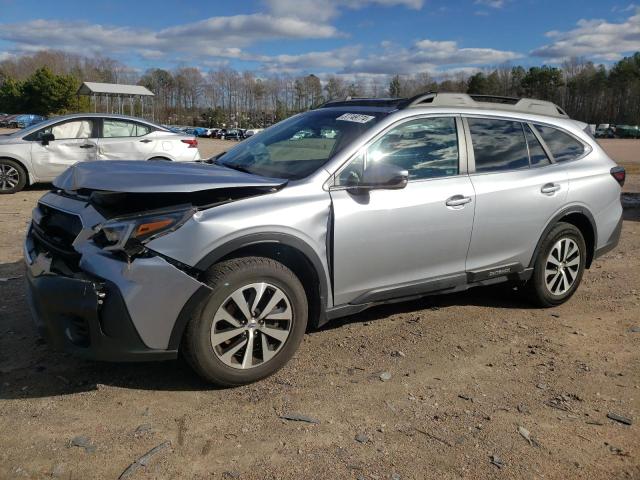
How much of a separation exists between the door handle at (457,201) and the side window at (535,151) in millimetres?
1005

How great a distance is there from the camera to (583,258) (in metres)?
5.20

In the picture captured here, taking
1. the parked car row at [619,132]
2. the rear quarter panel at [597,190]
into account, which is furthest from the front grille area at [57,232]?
the parked car row at [619,132]

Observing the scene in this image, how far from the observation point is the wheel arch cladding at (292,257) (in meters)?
3.22

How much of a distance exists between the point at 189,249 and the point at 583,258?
3.82 m

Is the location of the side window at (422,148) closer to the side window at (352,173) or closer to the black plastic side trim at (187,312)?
the side window at (352,173)

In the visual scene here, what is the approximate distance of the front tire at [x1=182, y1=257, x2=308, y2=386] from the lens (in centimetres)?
319

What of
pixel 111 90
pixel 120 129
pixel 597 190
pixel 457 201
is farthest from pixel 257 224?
pixel 111 90

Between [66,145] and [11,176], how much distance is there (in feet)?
3.78

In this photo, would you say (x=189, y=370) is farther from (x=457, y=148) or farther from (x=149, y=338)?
(x=457, y=148)

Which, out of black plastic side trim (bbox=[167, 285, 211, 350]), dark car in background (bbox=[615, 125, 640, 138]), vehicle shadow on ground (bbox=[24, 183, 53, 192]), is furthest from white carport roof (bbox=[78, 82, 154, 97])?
dark car in background (bbox=[615, 125, 640, 138])

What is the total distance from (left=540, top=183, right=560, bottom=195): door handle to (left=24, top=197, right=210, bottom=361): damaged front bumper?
10.1 ft

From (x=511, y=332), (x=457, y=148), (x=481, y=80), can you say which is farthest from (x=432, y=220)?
(x=481, y=80)

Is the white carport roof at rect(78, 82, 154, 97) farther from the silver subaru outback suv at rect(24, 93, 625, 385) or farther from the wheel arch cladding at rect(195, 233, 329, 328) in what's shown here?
the wheel arch cladding at rect(195, 233, 329, 328)

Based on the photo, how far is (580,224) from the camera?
5.18 metres
